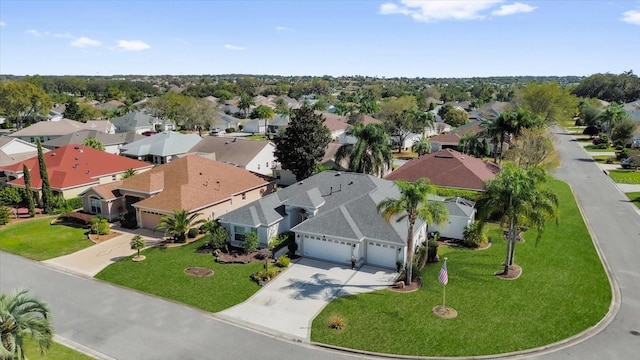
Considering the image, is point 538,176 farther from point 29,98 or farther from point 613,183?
point 29,98

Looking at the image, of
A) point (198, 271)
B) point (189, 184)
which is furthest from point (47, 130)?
point (198, 271)

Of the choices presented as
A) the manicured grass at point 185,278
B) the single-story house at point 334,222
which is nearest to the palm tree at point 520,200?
the single-story house at point 334,222

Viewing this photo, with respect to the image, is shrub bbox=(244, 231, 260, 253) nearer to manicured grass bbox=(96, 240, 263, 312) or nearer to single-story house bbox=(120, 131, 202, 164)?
manicured grass bbox=(96, 240, 263, 312)

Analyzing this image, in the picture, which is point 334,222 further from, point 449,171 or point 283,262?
point 449,171

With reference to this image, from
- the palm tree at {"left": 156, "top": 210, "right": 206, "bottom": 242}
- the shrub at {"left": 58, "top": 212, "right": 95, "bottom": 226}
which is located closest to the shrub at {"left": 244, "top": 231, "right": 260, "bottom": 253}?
the palm tree at {"left": 156, "top": 210, "right": 206, "bottom": 242}

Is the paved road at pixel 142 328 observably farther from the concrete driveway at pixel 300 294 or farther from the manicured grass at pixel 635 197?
the manicured grass at pixel 635 197

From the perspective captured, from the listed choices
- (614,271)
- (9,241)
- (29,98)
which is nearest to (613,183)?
(614,271)
